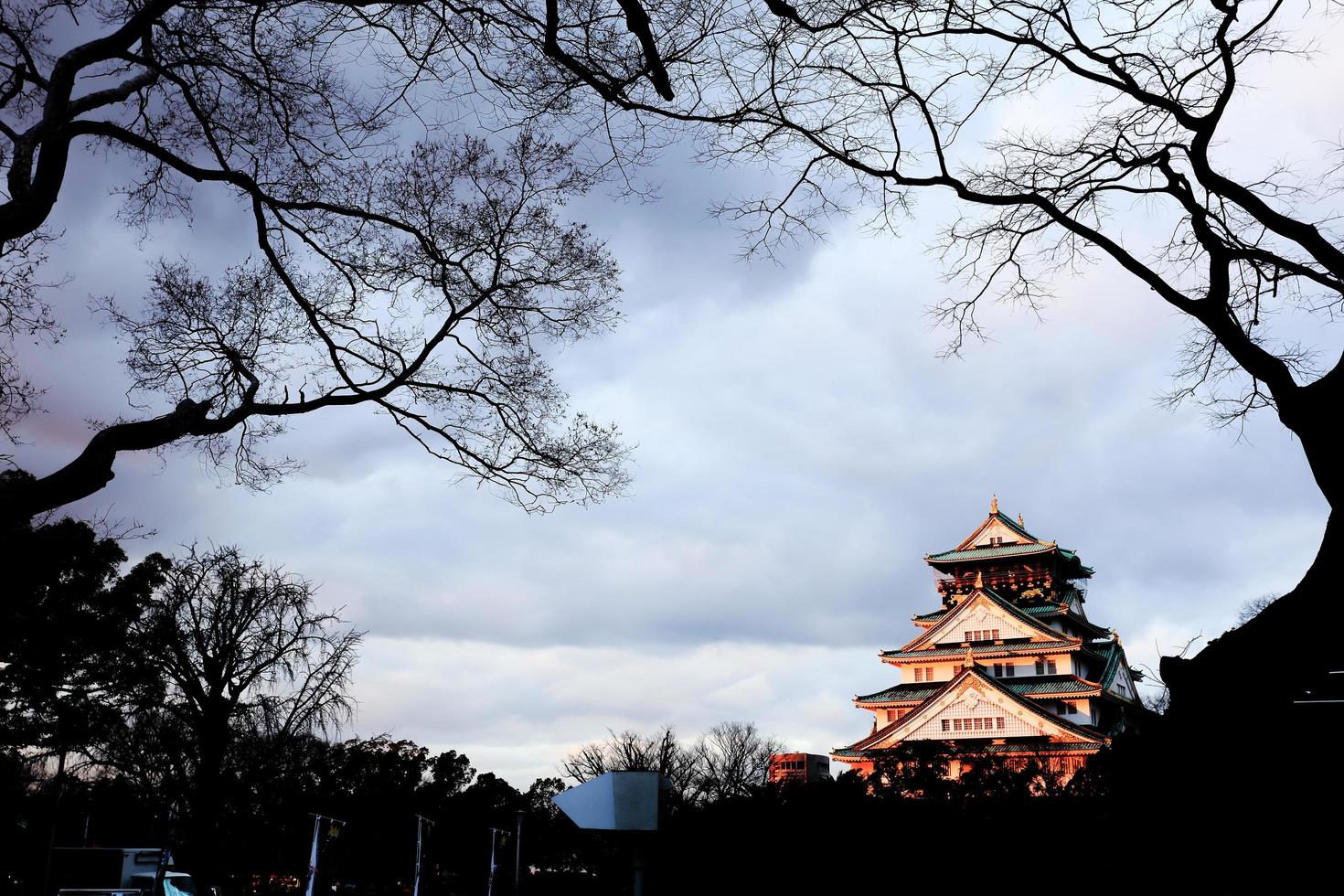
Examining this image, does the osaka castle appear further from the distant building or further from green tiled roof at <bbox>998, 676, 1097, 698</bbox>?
the distant building

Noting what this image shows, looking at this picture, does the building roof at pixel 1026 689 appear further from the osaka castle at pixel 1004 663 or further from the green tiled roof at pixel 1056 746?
the green tiled roof at pixel 1056 746

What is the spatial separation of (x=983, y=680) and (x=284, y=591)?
2649cm

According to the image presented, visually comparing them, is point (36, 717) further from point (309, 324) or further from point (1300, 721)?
point (1300, 721)

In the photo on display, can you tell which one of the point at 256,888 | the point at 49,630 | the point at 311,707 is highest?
the point at 49,630

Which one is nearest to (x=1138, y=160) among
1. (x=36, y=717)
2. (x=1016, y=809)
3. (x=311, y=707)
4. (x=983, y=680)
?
(x=1016, y=809)

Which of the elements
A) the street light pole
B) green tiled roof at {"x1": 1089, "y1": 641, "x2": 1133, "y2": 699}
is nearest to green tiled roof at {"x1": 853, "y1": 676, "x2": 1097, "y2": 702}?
green tiled roof at {"x1": 1089, "y1": 641, "x2": 1133, "y2": 699}

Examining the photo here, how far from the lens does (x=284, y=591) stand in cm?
2236

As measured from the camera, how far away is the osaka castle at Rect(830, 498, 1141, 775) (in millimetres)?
35500

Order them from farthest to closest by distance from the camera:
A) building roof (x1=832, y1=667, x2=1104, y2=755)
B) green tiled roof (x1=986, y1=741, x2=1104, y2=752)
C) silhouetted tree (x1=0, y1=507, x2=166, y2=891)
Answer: building roof (x1=832, y1=667, x2=1104, y2=755)
green tiled roof (x1=986, y1=741, x2=1104, y2=752)
silhouetted tree (x1=0, y1=507, x2=166, y2=891)

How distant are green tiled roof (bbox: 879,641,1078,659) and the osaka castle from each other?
0.14 ft

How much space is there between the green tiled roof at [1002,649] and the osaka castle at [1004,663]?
0.04 m

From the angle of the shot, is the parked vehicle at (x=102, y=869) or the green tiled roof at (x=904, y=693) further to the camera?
the green tiled roof at (x=904, y=693)

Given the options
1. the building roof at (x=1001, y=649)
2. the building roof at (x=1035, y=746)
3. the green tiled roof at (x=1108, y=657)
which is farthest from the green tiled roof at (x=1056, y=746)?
the building roof at (x=1001, y=649)

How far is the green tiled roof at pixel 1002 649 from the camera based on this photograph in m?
38.4
